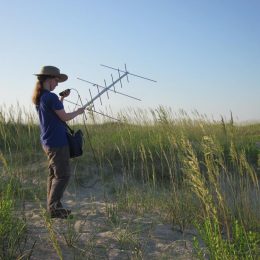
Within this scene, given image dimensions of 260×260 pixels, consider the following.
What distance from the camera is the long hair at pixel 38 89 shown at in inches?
179

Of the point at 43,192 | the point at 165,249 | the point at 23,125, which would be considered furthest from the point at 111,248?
the point at 23,125

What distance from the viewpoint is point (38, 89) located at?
14.9 ft

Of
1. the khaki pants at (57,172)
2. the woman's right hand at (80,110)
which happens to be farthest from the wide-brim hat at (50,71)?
the khaki pants at (57,172)

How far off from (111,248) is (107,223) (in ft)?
2.36

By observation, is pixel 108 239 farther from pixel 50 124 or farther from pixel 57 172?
pixel 50 124

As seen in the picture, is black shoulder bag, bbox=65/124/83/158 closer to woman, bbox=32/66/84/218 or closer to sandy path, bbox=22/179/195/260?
woman, bbox=32/66/84/218

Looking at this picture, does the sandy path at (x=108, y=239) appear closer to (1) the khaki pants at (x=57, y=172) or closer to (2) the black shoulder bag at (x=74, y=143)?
(1) the khaki pants at (x=57, y=172)

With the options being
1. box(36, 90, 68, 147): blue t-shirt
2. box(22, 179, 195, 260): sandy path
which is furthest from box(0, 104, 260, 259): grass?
box(36, 90, 68, 147): blue t-shirt

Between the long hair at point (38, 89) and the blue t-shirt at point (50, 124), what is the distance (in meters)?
0.11

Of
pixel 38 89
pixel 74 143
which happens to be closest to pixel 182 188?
pixel 74 143

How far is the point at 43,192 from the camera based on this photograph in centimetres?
571

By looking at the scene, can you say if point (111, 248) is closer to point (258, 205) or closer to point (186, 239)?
point (186, 239)

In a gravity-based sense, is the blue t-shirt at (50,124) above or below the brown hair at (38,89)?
below

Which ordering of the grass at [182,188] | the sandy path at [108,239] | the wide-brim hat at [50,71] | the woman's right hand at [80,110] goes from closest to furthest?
the grass at [182,188] < the sandy path at [108,239] < the woman's right hand at [80,110] < the wide-brim hat at [50,71]
